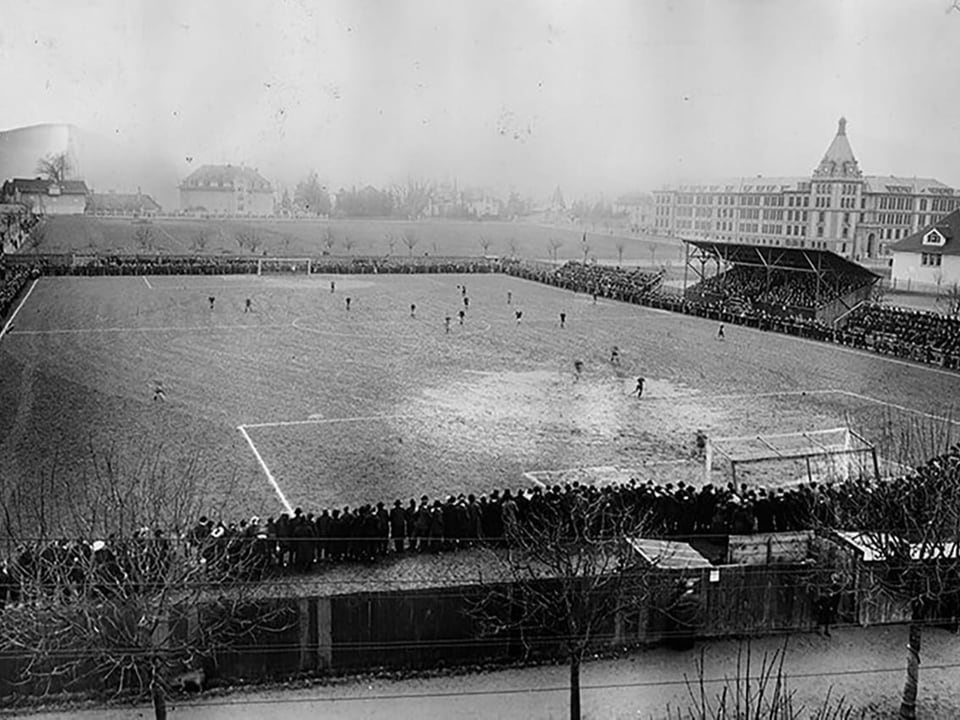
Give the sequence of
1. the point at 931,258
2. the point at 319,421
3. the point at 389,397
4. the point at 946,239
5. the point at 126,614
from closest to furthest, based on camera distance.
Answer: the point at 126,614, the point at 319,421, the point at 389,397, the point at 946,239, the point at 931,258

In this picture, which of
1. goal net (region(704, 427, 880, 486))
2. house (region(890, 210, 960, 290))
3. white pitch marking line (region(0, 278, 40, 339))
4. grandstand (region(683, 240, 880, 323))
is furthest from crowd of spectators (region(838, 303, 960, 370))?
white pitch marking line (region(0, 278, 40, 339))

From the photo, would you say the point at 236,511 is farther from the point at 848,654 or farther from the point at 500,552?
the point at 848,654

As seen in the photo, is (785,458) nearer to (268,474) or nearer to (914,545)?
(914,545)

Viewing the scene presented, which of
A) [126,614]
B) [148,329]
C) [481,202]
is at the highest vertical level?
[481,202]

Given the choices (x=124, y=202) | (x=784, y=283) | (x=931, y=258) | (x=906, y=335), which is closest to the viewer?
(x=906, y=335)

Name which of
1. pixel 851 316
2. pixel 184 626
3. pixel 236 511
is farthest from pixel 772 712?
pixel 851 316

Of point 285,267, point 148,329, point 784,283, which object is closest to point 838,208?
point 784,283

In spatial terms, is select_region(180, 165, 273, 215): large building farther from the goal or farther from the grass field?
the goal
